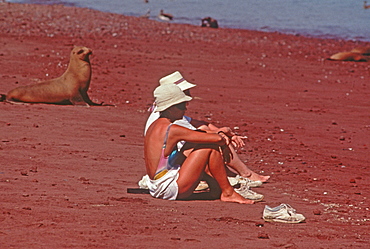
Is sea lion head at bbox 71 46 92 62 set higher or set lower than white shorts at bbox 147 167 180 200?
higher

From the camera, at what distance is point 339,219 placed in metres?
5.61

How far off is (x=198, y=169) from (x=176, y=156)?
27 centimetres

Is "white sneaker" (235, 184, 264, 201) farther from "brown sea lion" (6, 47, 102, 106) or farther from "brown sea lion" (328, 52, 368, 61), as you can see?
"brown sea lion" (328, 52, 368, 61)

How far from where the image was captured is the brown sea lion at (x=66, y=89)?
1102 centimetres

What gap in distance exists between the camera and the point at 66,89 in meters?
11.4

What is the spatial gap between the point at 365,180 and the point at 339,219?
6.38ft

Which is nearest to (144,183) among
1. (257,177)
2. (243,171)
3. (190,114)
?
(243,171)

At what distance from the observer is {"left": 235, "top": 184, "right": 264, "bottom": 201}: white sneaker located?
612 cm

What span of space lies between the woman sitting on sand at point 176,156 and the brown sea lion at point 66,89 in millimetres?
5474

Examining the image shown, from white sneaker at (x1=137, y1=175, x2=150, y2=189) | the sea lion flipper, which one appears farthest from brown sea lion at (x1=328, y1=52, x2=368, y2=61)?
white sneaker at (x1=137, y1=175, x2=150, y2=189)

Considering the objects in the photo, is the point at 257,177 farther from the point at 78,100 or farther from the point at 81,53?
the point at 81,53

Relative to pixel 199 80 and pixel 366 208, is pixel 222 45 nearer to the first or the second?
pixel 199 80

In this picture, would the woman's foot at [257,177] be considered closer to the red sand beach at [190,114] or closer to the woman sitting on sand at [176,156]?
the red sand beach at [190,114]

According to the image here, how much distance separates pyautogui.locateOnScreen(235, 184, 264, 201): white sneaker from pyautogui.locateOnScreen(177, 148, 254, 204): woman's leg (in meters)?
0.30
